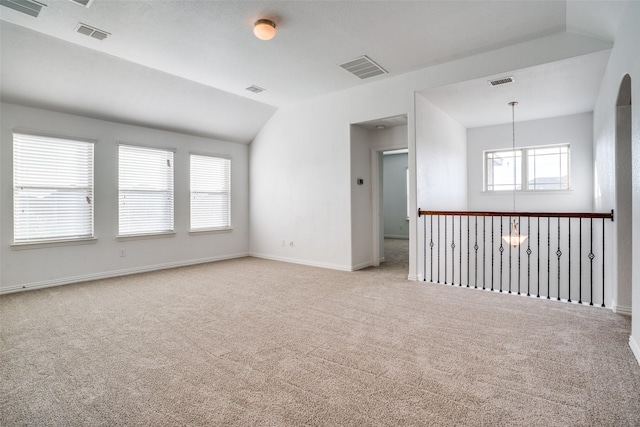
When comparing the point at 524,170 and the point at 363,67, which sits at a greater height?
the point at 363,67

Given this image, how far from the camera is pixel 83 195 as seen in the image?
5.08 meters

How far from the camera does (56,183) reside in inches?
190

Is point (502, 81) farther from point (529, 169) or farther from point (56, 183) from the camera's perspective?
point (56, 183)

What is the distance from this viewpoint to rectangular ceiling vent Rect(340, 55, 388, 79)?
14.6 feet

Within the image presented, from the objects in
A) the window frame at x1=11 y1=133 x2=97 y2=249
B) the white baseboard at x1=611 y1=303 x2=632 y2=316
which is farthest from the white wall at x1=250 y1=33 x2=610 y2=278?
the window frame at x1=11 y1=133 x2=97 y2=249

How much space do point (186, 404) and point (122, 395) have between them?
448mm

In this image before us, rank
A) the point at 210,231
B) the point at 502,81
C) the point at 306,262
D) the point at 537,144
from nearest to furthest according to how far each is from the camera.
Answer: the point at 502,81, the point at 306,262, the point at 537,144, the point at 210,231

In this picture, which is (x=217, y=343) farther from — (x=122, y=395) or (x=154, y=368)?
(x=122, y=395)

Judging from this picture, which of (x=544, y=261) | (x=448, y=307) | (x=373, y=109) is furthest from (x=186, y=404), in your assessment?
(x=544, y=261)

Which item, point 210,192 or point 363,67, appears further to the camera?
point 210,192

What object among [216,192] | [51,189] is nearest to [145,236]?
[51,189]

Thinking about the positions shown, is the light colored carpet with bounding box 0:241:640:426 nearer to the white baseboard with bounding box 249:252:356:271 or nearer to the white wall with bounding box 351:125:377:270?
the white baseboard with bounding box 249:252:356:271

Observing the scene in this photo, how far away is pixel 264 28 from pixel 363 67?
5.67 ft

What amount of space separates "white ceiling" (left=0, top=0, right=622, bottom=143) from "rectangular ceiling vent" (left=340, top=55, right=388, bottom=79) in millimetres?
112
